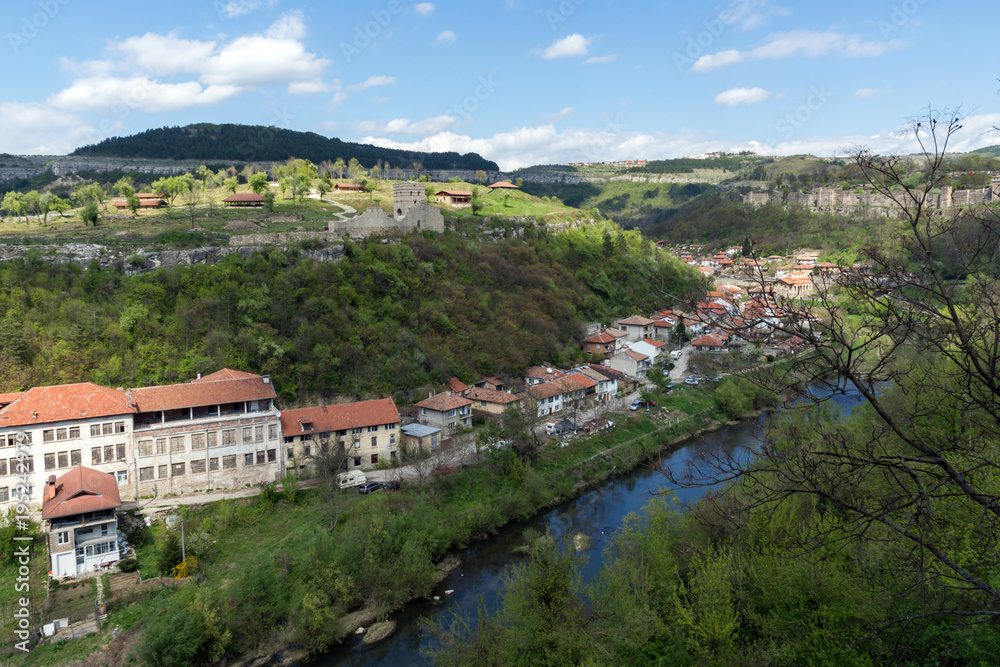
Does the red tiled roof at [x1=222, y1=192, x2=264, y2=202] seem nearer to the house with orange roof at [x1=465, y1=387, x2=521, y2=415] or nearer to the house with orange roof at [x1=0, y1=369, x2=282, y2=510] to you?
the house with orange roof at [x1=0, y1=369, x2=282, y2=510]

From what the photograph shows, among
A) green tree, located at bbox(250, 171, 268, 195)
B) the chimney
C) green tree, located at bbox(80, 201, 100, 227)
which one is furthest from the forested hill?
the chimney

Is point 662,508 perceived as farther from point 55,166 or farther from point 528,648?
point 55,166

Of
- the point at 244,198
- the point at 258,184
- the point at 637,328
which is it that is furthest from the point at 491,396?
the point at 258,184

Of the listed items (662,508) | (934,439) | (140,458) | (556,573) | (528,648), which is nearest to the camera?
(934,439)

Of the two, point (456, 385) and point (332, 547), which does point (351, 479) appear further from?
point (456, 385)

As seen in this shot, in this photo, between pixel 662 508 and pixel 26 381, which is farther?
pixel 26 381

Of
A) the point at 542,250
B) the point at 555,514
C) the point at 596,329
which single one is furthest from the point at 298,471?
the point at 542,250

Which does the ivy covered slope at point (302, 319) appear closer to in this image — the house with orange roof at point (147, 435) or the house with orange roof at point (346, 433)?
the house with orange roof at point (346, 433)
